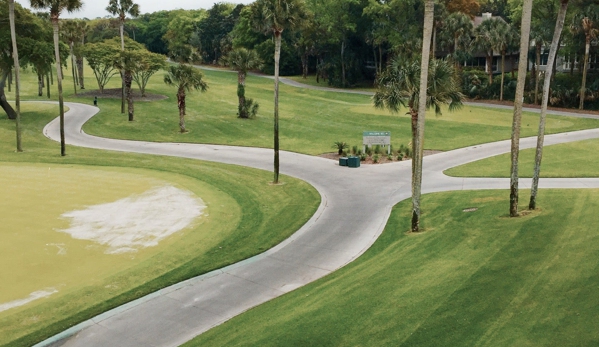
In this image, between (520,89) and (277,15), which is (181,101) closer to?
(277,15)

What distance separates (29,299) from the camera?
1738 cm

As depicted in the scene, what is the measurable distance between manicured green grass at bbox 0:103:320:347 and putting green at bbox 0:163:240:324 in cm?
10

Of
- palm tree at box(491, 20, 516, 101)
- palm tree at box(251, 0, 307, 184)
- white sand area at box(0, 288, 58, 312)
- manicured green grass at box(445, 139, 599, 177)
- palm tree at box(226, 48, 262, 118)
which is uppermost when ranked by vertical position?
palm tree at box(491, 20, 516, 101)

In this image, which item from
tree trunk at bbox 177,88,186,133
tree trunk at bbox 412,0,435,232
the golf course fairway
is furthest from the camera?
tree trunk at bbox 177,88,186,133

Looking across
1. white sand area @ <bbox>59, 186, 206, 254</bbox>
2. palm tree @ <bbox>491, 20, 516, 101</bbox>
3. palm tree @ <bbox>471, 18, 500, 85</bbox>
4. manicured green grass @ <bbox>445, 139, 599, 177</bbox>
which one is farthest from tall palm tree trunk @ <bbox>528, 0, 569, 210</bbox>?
palm tree @ <bbox>471, 18, 500, 85</bbox>

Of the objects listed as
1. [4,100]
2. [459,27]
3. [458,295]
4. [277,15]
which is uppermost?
[459,27]

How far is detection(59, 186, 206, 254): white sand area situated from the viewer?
22.8 meters

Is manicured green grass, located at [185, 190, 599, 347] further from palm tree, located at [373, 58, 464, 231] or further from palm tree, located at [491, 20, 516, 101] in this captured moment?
palm tree, located at [491, 20, 516, 101]

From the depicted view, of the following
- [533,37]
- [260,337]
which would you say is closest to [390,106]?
[260,337]

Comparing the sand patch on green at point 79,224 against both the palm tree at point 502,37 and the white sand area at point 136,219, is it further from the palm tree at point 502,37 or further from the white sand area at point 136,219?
the palm tree at point 502,37

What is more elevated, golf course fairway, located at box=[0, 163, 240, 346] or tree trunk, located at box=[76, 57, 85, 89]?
tree trunk, located at box=[76, 57, 85, 89]

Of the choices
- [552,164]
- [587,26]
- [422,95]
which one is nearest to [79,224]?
[422,95]

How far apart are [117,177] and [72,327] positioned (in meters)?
19.3

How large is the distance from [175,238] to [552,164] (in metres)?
24.0
